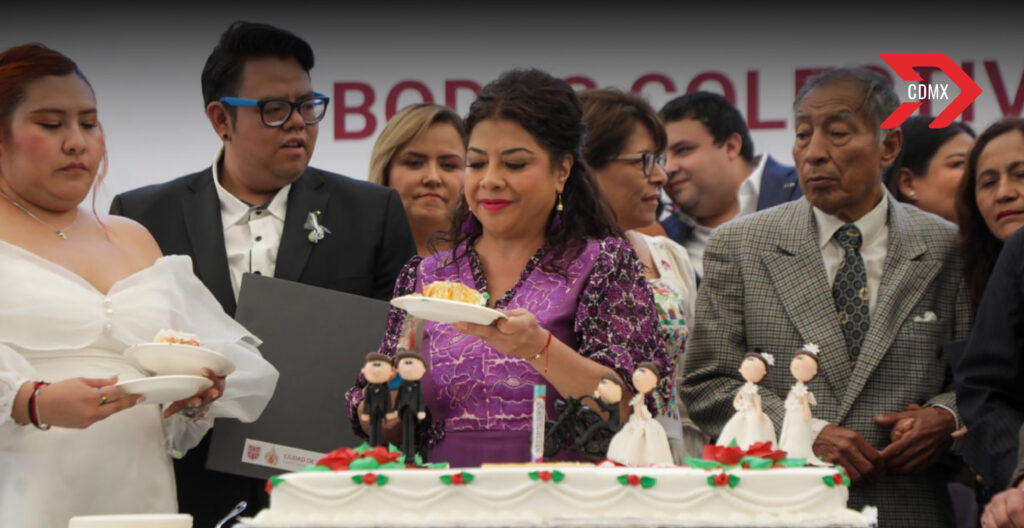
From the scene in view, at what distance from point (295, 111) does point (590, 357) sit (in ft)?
4.95

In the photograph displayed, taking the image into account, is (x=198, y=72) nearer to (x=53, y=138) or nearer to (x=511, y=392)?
(x=53, y=138)

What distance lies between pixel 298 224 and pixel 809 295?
5.20 ft

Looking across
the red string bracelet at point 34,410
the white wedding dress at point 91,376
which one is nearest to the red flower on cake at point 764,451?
the white wedding dress at point 91,376

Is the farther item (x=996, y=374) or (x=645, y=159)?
(x=645, y=159)

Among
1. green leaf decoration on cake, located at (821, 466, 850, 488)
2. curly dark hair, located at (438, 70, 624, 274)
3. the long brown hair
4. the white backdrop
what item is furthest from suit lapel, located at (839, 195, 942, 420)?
the white backdrop

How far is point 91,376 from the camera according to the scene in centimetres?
330

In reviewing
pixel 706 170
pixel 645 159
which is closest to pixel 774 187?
pixel 706 170

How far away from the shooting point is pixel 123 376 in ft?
11.0

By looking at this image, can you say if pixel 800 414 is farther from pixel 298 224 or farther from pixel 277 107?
pixel 277 107

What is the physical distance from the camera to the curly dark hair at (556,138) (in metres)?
3.39

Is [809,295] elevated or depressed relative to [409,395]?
elevated

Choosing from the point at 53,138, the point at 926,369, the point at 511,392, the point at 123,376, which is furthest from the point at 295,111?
the point at 926,369

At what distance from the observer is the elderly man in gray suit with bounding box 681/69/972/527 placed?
3740mm

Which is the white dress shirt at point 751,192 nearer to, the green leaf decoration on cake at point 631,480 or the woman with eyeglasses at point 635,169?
the woman with eyeglasses at point 635,169
